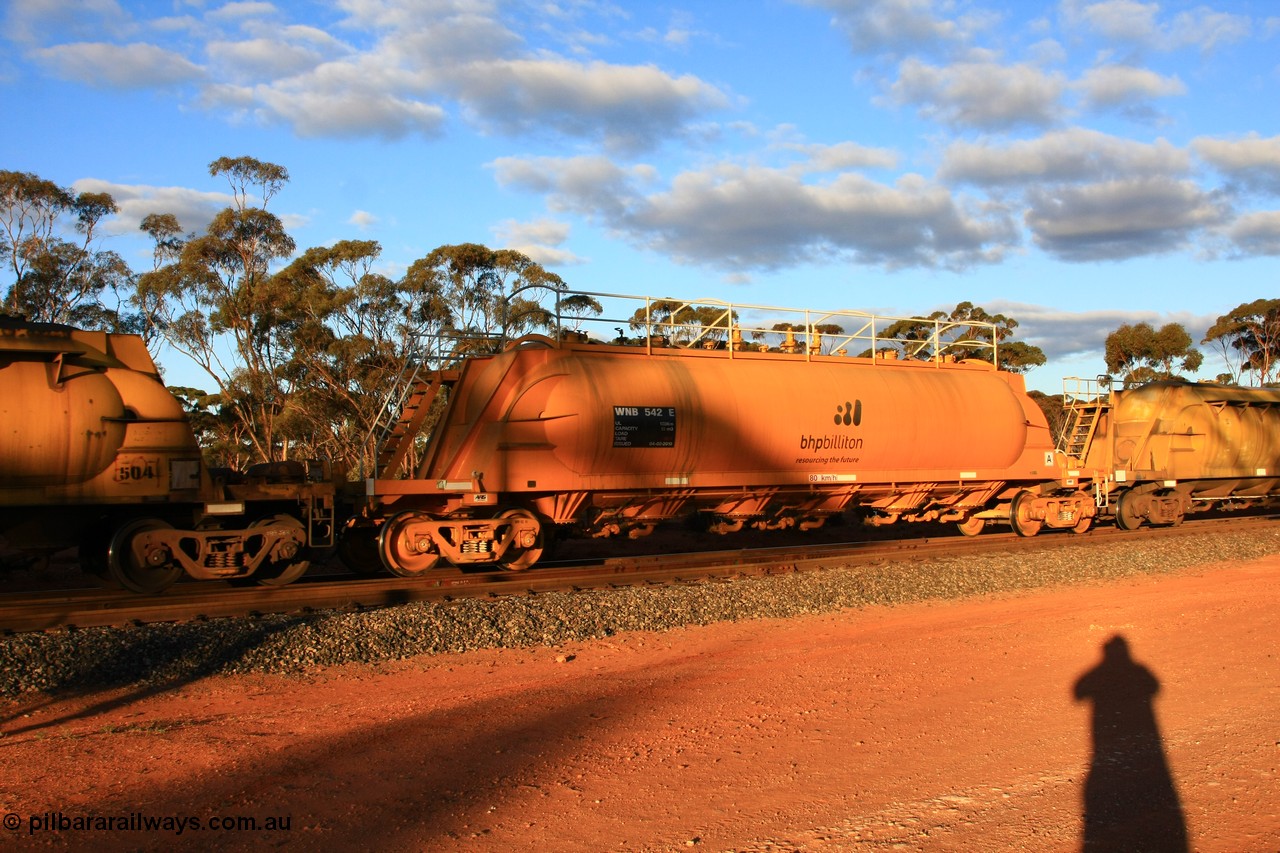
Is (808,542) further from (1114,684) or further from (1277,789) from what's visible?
(1277,789)

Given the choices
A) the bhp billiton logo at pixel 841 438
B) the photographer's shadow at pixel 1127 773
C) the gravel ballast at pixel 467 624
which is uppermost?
the bhp billiton logo at pixel 841 438

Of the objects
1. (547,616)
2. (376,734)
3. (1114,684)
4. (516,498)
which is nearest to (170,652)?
(376,734)

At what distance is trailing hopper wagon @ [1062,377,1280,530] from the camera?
21453mm

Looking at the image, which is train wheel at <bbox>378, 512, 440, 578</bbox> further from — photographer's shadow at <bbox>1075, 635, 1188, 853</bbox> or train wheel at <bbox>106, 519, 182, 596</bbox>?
photographer's shadow at <bbox>1075, 635, 1188, 853</bbox>

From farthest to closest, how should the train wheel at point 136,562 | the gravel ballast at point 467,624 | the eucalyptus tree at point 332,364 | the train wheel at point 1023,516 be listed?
the eucalyptus tree at point 332,364 → the train wheel at point 1023,516 → the train wheel at point 136,562 → the gravel ballast at point 467,624

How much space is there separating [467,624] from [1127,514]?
17.0 metres

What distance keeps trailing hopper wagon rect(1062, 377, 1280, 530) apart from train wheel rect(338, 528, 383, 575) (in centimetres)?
1466

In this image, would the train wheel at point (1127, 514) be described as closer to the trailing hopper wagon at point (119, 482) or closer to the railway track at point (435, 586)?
the railway track at point (435, 586)

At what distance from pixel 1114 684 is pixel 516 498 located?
27.0 ft

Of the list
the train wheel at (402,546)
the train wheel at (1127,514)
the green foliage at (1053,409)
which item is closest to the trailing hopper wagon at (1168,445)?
the train wheel at (1127,514)

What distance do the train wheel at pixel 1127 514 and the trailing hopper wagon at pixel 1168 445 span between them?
0.07 feet

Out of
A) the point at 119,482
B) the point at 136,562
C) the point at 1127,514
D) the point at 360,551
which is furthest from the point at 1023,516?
the point at 119,482

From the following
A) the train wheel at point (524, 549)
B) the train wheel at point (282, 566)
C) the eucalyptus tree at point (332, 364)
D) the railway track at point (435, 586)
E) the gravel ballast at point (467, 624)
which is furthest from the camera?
the eucalyptus tree at point (332, 364)

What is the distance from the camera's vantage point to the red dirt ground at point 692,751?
5.07 meters
